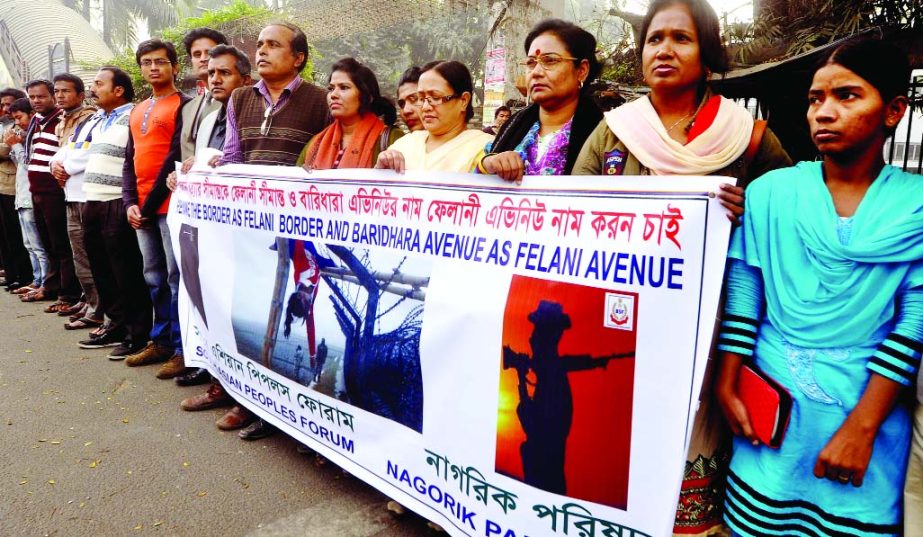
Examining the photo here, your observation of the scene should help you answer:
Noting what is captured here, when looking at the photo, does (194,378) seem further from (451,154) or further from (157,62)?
(451,154)

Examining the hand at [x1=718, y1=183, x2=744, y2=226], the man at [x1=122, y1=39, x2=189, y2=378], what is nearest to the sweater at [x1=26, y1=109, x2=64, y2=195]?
the man at [x1=122, y1=39, x2=189, y2=378]

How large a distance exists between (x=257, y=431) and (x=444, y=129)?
1761 millimetres

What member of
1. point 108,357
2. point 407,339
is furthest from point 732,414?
A: point 108,357

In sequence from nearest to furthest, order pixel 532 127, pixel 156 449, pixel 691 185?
pixel 691 185 < pixel 532 127 < pixel 156 449

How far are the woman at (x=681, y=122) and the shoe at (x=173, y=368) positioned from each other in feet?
10.6

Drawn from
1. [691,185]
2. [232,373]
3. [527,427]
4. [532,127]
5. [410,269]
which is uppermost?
[532,127]

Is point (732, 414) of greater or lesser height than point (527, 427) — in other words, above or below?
above

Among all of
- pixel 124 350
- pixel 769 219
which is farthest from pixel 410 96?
pixel 124 350

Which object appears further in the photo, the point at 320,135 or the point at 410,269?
the point at 320,135

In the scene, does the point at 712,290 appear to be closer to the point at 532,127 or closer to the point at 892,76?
the point at 892,76

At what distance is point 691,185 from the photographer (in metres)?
1.63

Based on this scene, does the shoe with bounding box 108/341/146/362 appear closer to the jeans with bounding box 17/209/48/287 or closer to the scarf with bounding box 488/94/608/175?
the jeans with bounding box 17/209/48/287

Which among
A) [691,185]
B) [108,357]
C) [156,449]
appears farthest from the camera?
[108,357]

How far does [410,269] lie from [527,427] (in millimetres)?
713
